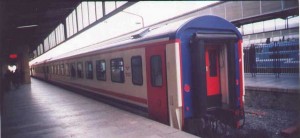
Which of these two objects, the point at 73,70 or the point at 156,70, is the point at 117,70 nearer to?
the point at 156,70

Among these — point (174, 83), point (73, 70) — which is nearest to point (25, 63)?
point (73, 70)

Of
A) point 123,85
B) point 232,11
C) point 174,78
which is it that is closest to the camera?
point 174,78

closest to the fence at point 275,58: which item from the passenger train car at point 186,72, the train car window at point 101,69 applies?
the passenger train car at point 186,72

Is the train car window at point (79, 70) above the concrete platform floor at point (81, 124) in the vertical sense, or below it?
above

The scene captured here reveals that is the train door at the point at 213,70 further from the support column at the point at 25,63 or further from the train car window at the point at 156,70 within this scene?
the support column at the point at 25,63

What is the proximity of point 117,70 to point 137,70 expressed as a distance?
1846 mm

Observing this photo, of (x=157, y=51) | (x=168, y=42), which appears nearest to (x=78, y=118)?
(x=157, y=51)

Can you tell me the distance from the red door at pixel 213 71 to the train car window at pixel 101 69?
5146mm

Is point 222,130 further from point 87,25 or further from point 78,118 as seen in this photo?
point 87,25

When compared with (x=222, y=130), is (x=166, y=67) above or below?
above

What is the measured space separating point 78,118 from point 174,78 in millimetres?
3683

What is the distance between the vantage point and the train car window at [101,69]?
1093 cm

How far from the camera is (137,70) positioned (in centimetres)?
788

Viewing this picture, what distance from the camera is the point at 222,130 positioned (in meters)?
7.01
